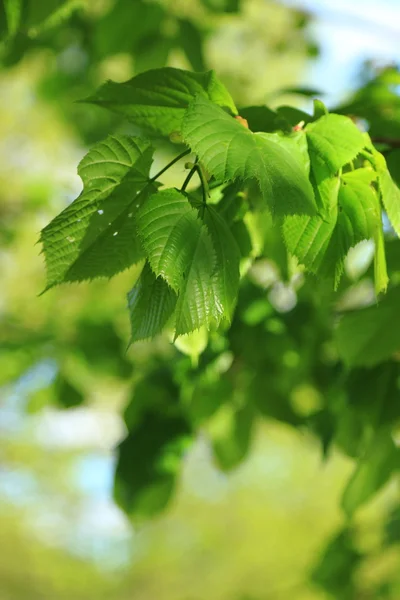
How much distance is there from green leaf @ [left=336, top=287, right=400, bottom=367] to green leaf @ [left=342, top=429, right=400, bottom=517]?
0.18 metres

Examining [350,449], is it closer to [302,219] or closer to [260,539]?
[302,219]

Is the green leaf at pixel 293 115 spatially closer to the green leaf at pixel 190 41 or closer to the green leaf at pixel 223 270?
the green leaf at pixel 223 270

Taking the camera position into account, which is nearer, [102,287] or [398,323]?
[398,323]

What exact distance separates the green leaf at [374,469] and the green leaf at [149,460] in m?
0.33

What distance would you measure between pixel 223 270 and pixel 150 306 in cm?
7

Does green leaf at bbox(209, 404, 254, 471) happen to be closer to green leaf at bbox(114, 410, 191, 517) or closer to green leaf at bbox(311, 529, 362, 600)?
green leaf at bbox(114, 410, 191, 517)

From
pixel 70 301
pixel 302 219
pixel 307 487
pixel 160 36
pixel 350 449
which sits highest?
pixel 307 487

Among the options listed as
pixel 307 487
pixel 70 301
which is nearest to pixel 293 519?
pixel 307 487

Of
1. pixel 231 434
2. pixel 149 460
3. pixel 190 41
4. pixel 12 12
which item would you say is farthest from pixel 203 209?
pixel 190 41

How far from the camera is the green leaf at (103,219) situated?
1.93 ft

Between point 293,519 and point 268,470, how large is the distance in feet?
2.25

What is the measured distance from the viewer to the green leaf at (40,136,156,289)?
59 centimetres

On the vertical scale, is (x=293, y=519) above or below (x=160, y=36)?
above

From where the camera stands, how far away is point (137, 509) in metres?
1.28
